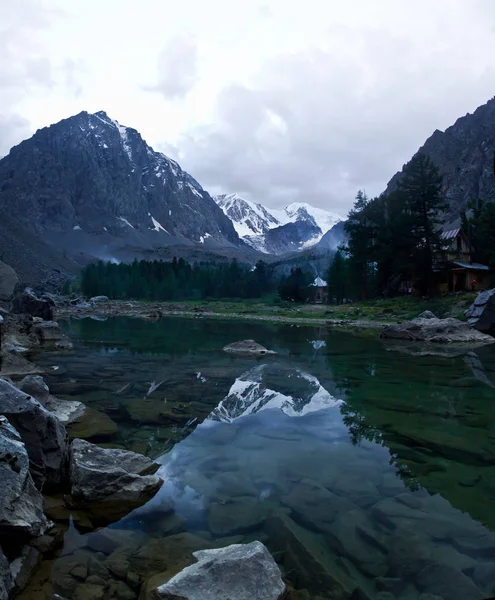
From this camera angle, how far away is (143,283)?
128750 mm

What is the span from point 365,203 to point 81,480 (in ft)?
224

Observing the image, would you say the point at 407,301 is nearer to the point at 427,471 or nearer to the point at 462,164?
the point at 427,471

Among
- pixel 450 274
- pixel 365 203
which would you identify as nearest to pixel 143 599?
pixel 450 274

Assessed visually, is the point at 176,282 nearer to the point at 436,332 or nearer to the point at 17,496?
the point at 436,332

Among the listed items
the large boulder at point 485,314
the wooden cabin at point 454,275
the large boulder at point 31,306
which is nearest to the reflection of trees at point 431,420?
the large boulder at point 485,314

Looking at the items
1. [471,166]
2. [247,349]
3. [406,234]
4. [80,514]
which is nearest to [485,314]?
[247,349]

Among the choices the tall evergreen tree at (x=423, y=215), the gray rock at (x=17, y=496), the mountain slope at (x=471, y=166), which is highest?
the mountain slope at (x=471, y=166)

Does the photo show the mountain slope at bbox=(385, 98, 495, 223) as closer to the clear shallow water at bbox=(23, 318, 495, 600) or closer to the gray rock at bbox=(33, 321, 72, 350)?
the gray rock at bbox=(33, 321, 72, 350)

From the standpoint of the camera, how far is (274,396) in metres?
16.1

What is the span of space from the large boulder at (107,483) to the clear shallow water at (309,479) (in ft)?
1.08

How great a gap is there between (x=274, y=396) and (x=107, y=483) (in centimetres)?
871

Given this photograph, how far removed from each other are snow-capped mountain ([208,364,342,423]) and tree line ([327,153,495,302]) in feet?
131

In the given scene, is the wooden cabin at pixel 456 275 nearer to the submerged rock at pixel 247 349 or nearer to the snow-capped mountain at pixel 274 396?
the submerged rock at pixel 247 349

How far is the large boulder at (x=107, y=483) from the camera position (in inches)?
306
